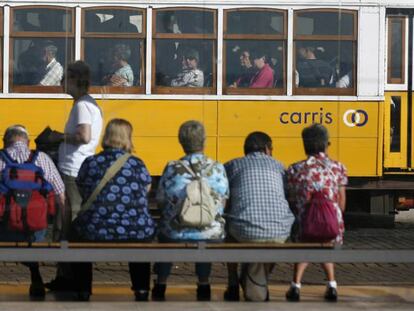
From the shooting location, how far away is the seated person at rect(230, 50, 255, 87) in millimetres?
11486

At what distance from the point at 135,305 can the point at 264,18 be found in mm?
2679

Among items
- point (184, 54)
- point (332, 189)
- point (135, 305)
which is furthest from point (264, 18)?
point (135, 305)

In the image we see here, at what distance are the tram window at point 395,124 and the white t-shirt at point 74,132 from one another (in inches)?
191

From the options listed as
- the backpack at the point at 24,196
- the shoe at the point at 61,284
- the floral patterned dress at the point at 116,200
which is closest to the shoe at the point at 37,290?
the shoe at the point at 61,284

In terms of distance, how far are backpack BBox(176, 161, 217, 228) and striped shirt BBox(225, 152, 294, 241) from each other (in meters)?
0.24

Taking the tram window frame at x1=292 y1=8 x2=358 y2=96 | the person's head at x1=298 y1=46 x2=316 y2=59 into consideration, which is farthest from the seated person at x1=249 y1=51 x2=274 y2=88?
the person's head at x1=298 y1=46 x2=316 y2=59

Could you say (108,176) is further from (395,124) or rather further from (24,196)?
(395,124)

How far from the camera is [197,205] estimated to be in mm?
10680

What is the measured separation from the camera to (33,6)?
11562mm

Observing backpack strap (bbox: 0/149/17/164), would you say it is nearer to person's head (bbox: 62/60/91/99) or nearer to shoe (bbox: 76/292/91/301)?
person's head (bbox: 62/60/91/99)

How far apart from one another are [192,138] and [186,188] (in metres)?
0.43

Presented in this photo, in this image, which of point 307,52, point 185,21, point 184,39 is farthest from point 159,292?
point 307,52

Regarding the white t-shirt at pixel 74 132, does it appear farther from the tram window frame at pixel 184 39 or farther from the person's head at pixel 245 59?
the person's head at pixel 245 59

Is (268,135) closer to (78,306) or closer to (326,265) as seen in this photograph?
(326,265)
